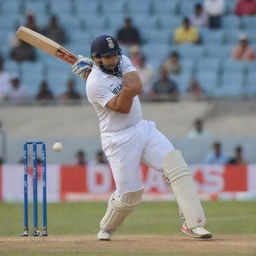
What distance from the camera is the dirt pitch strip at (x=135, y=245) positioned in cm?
852

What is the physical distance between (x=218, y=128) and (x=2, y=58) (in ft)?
14.1

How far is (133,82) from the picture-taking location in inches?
346

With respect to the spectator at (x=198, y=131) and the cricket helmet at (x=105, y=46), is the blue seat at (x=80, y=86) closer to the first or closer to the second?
the spectator at (x=198, y=131)

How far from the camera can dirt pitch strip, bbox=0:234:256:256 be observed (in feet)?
28.0

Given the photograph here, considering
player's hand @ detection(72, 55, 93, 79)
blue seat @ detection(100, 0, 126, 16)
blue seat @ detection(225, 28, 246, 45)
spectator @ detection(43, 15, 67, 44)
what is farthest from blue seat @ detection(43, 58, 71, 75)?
player's hand @ detection(72, 55, 93, 79)

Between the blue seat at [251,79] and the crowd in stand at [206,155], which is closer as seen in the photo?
the crowd in stand at [206,155]

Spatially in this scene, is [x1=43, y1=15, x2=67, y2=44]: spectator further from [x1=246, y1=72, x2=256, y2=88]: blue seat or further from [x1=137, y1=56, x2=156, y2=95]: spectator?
[x1=246, y1=72, x2=256, y2=88]: blue seat

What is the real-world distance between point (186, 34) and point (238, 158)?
3.17 m

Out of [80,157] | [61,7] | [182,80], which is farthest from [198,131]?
[61,7]

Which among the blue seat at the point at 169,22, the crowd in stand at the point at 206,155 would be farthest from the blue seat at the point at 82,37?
the crowd in stand at the point at 206,155

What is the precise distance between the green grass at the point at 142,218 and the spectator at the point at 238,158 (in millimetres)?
675

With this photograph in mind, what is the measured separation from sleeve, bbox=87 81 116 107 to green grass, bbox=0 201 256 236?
2.77 m

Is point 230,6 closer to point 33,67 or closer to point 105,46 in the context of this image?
point 33,67

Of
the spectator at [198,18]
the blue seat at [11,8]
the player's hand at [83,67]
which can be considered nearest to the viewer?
the player's hand at [83,67]
